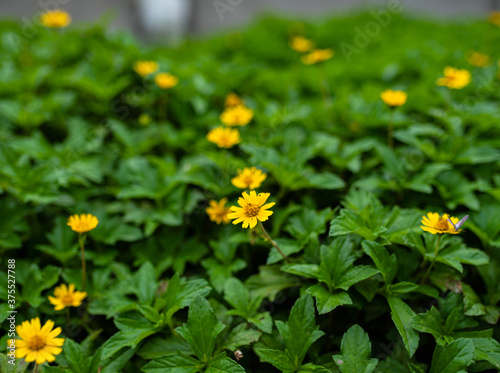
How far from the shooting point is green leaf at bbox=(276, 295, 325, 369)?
124 centimetres

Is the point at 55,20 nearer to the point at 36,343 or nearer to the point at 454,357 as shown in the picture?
the point at 36,343

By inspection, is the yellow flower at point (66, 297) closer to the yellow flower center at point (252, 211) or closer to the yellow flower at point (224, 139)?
the yellow flower center at point (252, 211)

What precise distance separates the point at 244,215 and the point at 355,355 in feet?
1.72

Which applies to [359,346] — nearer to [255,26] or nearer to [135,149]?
[135,149]

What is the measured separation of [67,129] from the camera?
2252mm

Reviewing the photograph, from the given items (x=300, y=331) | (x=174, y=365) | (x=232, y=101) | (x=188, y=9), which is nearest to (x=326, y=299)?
(x=300, y=331)

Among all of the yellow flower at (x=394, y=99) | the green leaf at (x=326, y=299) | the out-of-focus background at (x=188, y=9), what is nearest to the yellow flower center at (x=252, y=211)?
the green leaf at (x=326, y=299)

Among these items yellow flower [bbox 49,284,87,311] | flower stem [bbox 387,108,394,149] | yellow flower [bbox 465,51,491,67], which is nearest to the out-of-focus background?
yellow flower [bbox 465,51,491,67]

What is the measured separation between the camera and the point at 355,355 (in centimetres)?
120

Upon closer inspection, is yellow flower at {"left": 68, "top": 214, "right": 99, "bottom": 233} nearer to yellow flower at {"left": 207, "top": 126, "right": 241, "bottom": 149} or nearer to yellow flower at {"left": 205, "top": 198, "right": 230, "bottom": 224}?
yellow flower at {"left": 205, "top": 198, "right": 230, "bottom": 224}

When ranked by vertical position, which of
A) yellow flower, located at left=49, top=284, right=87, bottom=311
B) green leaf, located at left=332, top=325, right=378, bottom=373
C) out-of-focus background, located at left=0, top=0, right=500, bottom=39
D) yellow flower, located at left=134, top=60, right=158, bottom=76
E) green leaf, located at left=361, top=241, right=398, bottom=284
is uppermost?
yellow flower, located at left=134, top=60, right=158, bottom=76

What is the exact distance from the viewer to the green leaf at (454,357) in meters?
1.15

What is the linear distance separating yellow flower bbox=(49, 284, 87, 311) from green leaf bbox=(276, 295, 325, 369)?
0.68 m

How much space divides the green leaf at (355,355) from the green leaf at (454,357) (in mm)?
185
